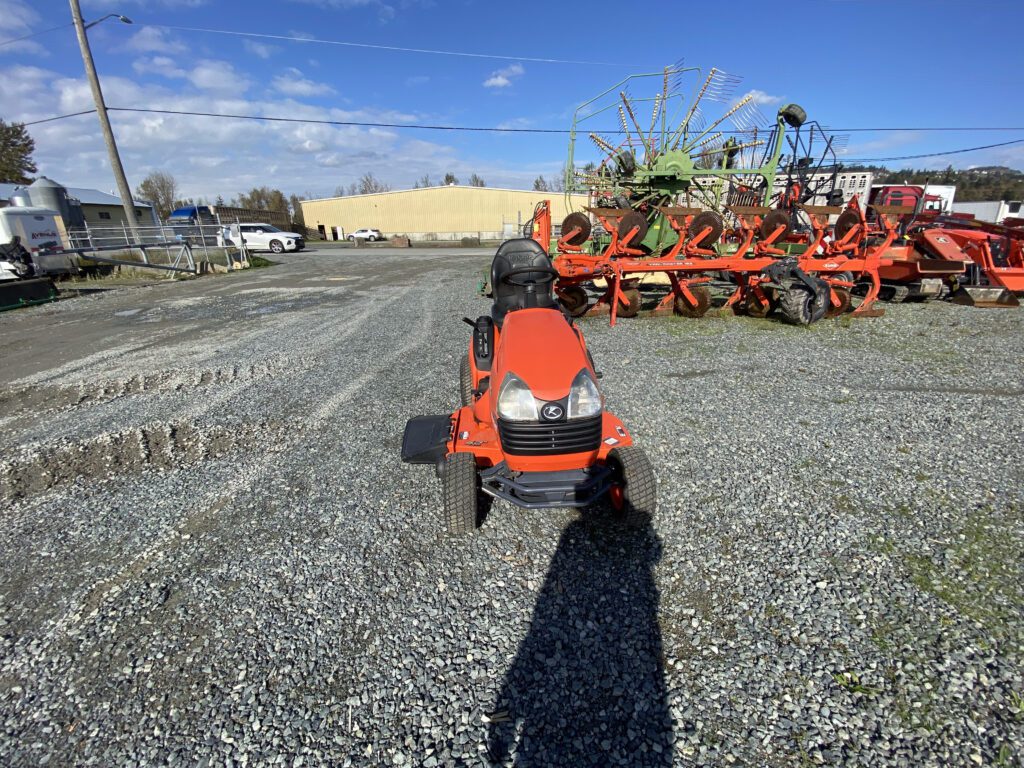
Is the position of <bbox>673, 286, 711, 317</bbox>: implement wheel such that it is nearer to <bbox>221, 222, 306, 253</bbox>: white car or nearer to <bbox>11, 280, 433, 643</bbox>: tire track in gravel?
<bbox>11, 280, 433, 643</bbox>: tire track in gravel

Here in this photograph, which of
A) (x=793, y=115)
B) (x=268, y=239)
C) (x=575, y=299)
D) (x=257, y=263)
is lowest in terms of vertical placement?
(x=575, y=299)

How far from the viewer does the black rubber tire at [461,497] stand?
273 cm

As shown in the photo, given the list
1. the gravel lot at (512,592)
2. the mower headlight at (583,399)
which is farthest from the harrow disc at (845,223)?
the mower headlight at (583,399)

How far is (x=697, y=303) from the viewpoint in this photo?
28.7 feet

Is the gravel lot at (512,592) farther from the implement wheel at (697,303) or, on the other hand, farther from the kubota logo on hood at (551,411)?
the implement wheel at (697,303)

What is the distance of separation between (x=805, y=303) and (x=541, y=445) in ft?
24.3

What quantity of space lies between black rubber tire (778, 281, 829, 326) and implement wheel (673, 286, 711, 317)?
1.29 m

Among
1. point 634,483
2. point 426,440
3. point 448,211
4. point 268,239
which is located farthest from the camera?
point 448,211

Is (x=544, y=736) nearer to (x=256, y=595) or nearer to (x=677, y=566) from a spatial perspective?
(x=677, y=566)

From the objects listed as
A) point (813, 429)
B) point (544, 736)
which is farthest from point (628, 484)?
point (813, 429)

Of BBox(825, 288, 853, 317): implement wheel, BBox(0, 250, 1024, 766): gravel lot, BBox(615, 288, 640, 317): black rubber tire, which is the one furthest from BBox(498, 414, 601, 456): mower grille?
BBox(825, 288, 853, 317): implement wheel

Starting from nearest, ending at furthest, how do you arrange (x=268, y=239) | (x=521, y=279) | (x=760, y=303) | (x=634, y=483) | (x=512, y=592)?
(x=512, y=592)
(x=634, y=483)
(x=521, y=279)
(x=760, y=303)
(x=268, y=239)

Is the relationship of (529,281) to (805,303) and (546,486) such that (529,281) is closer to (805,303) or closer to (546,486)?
(546,486)

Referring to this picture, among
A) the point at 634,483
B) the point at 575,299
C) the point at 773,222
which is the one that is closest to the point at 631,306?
the point at 575,299
